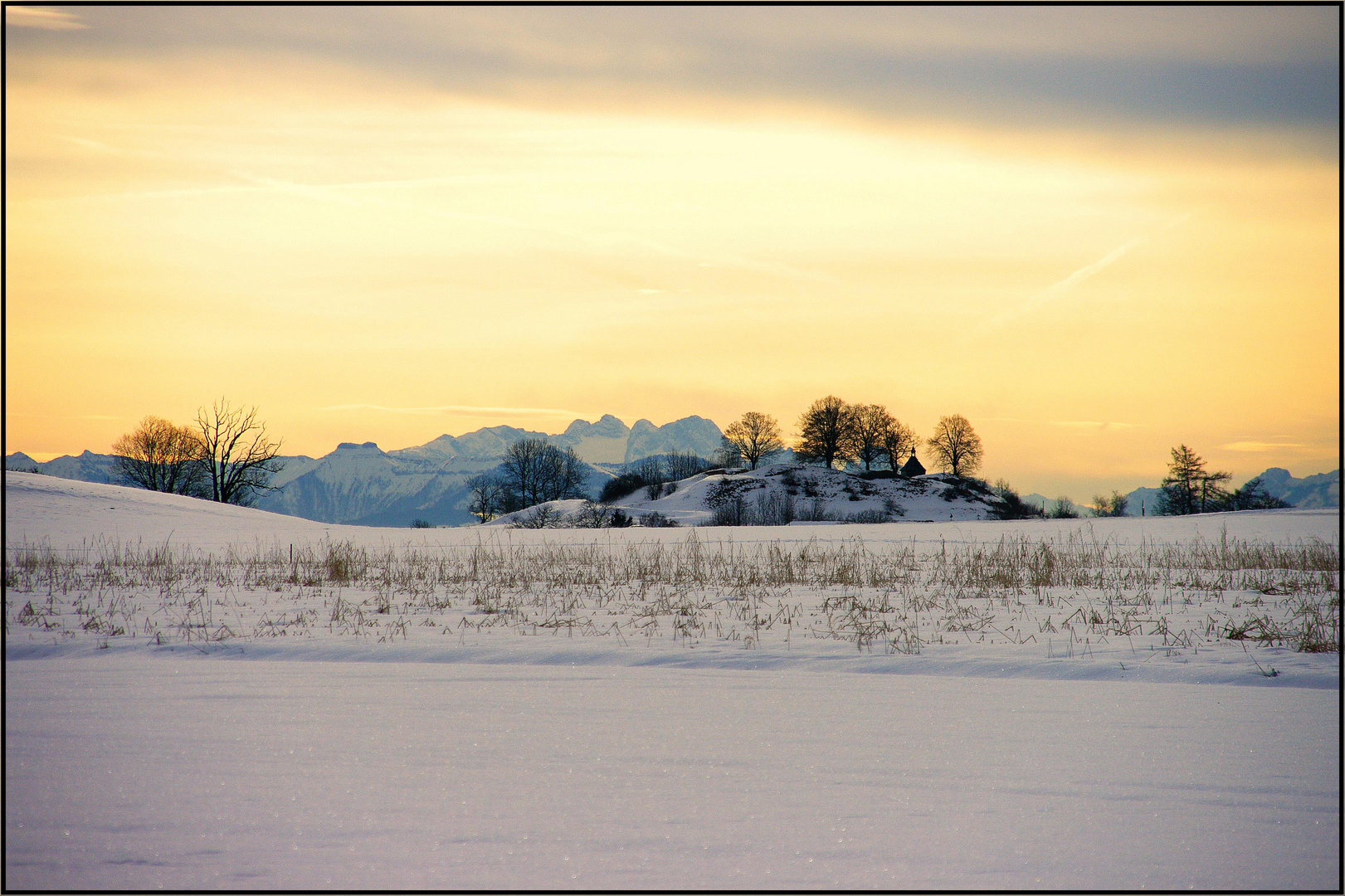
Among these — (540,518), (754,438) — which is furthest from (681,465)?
(540,518)

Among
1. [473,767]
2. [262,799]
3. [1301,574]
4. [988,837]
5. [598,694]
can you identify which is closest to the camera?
[988,837]

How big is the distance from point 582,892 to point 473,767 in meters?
1.12

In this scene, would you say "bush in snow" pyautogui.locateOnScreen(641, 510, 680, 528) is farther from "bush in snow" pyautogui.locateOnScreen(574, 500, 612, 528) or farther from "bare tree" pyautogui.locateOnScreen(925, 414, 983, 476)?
"bare tree" pyautogui.locateOnScreen(925, 414, 983, 476)

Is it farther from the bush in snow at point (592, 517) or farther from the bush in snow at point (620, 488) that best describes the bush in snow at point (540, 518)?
the bush in snow at point (620, 488)

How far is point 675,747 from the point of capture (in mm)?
3641

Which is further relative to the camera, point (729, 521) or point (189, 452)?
point (189, 452)

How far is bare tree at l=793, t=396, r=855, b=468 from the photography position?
86375 millimetres

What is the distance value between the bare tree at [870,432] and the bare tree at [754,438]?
1272cm

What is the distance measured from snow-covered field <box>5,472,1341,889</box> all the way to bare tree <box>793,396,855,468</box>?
77403 millimetres

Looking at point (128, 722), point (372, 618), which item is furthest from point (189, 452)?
point (128, 722)

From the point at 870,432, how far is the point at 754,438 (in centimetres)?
1584

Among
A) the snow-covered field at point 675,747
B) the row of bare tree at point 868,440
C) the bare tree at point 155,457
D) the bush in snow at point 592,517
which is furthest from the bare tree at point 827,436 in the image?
the snow-covered field at point 675,747

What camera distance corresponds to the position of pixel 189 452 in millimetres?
58531

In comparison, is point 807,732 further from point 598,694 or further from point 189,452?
point 189,452
